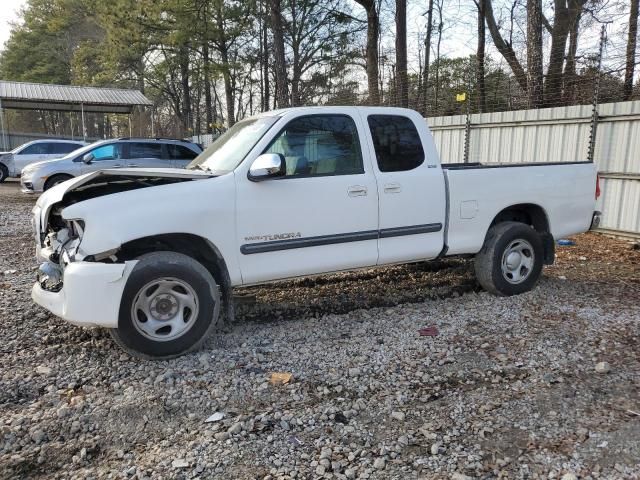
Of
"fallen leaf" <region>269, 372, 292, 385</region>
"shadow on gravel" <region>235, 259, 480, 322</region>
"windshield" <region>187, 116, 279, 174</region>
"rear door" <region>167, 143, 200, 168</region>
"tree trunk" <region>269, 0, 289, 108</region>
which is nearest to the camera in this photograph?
"fallen leaf" <region>269, 372, 292, 385</region>

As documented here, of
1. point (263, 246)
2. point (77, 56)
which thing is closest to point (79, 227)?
point (263, 246)

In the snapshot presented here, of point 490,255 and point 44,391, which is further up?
point 490,255

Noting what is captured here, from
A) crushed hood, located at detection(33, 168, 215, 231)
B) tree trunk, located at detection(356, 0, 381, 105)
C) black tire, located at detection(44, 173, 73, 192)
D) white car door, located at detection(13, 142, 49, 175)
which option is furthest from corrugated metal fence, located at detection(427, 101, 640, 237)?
white car door, located at detection(13, 142, 49, 175)

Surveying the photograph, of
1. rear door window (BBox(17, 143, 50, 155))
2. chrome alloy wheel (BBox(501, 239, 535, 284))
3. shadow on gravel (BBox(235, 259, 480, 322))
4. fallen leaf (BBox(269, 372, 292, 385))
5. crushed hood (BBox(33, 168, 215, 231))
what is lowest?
fallen leaf (BBox(269, 372, 292, 385))

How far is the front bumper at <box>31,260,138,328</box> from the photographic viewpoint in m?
3.82

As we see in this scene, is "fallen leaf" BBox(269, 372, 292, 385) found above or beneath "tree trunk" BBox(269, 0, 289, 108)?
beneath

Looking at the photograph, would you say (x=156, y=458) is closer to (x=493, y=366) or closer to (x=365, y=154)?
(x=493, y=366)

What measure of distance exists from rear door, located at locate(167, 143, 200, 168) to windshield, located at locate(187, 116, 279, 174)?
9579 millimetres

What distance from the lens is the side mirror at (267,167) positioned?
166 inches

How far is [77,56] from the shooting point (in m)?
34.4

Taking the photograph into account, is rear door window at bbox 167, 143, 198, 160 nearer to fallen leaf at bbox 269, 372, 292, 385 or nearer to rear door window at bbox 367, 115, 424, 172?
rear door window at bbox 367, 115, 424, 172

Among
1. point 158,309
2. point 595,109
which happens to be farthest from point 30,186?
point 595,109

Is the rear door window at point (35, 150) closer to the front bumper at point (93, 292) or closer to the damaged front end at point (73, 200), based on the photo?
the damaged front end at point (73, 200)

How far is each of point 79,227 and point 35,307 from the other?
1.99m
